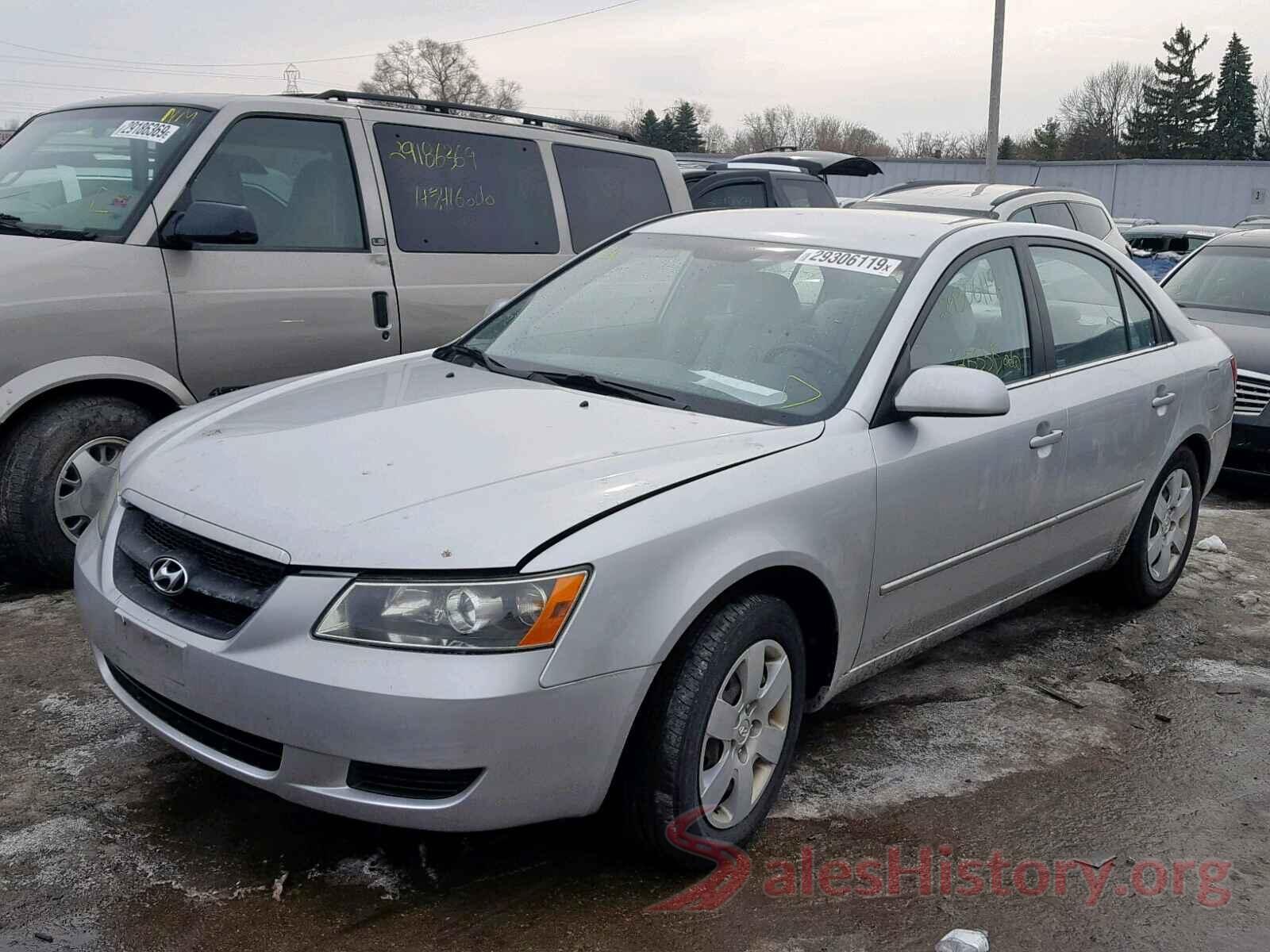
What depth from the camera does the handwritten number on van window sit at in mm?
5680

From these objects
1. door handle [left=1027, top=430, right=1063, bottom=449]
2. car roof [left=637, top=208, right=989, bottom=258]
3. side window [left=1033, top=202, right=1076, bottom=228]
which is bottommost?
door handle [left=1027, top=430, right=1063, bottom=449]

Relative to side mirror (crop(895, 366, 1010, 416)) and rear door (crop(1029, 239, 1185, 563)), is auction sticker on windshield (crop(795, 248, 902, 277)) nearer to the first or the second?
side mirror (crop(895, 366, 1010, 416))

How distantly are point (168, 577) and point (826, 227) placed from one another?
244 cm

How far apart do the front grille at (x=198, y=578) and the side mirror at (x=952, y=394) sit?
1.77m

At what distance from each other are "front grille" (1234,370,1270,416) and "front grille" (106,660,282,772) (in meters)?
6.65

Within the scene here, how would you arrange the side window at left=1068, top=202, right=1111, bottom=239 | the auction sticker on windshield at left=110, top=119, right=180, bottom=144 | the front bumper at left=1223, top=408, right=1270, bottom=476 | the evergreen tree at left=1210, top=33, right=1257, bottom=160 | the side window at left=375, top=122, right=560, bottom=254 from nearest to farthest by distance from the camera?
the auction sticker on windshield at left=110, top=119, right=180, bottom=144 → the side window at left=375, top=122, right=560, bottom=254 → the front bumper at left=1223, top=408, right=1270, bottom=476 → the side window at left=1068, top=202, right=1111, bottom=239 → the evergreen tree at left=1210, top=33, right=1257, bottom=160

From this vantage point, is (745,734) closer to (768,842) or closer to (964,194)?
(768,842)

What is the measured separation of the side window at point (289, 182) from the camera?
5.10 metres

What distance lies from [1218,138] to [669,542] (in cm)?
7584

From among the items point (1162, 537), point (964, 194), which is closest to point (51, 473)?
point (1162, 537)

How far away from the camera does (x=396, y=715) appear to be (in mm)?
2498

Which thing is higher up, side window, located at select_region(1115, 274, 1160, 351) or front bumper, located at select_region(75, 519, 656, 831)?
side window, located at select_region(1115, 274, 1160, 351)

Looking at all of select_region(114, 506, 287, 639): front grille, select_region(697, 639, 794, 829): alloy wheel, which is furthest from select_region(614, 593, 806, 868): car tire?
select_region(114, 506, 287, 639): front grille

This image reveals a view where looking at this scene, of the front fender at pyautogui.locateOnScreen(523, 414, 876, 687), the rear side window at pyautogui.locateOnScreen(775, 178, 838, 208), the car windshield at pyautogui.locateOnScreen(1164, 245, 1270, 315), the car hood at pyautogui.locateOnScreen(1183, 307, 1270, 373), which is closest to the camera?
the front fender at pyautogui.locateOnScreen(523, 414, 876, 687)
